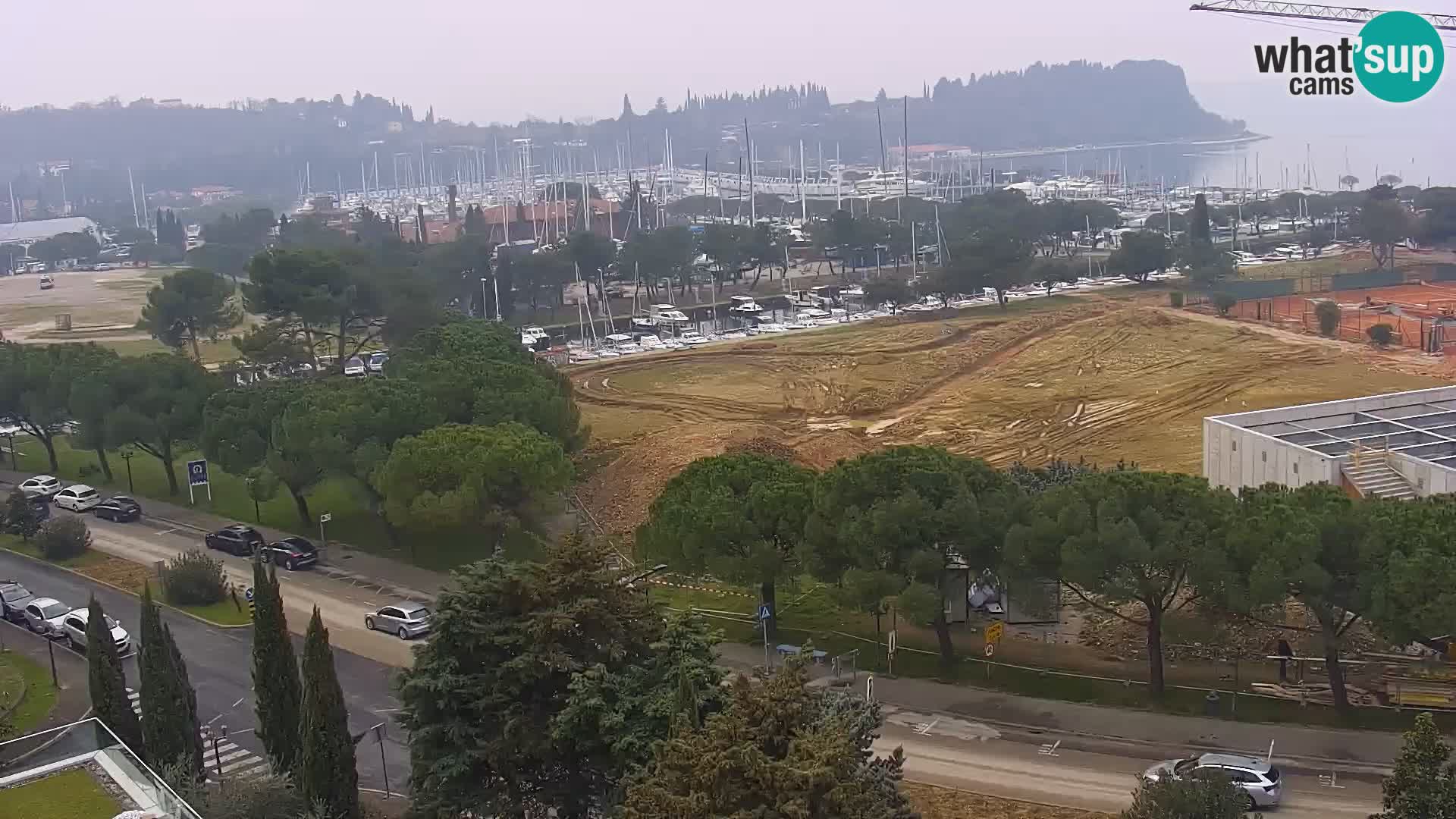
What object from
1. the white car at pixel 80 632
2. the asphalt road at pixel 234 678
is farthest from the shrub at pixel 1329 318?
the white car at pixel 80 632

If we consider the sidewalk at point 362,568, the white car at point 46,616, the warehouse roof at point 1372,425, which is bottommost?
the sidewalk at point 362,568

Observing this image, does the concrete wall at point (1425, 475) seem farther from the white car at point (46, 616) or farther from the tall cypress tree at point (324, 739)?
the white car at point (46, 616)

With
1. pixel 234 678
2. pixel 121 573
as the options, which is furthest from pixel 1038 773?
pixel 121 573

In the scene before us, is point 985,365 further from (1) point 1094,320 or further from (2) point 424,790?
(2) point 424,790

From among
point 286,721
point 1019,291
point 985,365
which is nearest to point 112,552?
point 286,721

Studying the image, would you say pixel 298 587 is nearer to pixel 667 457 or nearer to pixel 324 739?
pixel 667 457
